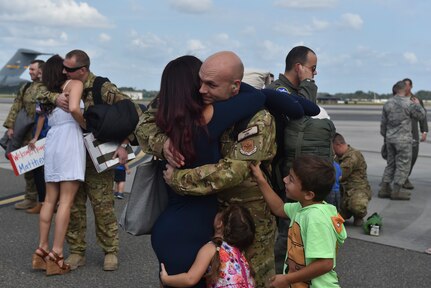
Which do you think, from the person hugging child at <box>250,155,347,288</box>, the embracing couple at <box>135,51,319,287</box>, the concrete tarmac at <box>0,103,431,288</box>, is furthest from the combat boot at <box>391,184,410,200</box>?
the embracing couple at <box>135,51,319,287</box>

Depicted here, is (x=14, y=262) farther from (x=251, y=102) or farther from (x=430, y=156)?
(x=430, y=156)

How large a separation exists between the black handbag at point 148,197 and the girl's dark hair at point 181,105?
0.31m

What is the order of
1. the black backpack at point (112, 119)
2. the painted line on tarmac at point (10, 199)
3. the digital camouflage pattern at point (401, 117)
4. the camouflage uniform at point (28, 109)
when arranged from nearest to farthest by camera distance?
the black backpack at point (112, 119)
the camouflage uniform at point (28, 109)
the painted line on tarmac at point (10, 199)
the digital camouflage pattern at point (401, 117)

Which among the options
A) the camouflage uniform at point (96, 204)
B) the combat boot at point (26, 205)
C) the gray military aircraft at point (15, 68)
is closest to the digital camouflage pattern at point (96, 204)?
the camouflage uniform at point (96, 204)

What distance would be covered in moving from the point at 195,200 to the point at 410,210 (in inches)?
227

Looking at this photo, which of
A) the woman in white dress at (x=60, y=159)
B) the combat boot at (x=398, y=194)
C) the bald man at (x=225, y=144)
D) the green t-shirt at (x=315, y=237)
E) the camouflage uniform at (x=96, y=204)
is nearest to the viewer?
the bald man at (x=225, y=144)

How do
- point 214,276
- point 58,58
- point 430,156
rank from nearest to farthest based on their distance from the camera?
1. point 214,276
2. point 58,58
3. point 430,156

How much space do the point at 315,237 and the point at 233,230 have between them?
377 mm

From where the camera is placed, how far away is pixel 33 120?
7059 millimetres

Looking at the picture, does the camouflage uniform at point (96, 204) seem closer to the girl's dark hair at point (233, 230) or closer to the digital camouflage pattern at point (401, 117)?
the girl's dark hair at point (233, 230)

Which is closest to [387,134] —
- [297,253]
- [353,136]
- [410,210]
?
[410,210]

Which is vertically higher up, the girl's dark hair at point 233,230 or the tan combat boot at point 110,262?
the girl's dark hair at point 233,230

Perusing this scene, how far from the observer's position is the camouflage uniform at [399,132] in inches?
346

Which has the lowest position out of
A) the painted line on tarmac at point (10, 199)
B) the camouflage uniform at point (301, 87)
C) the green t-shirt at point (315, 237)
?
the painted line on tarmac at point (10, 199)
